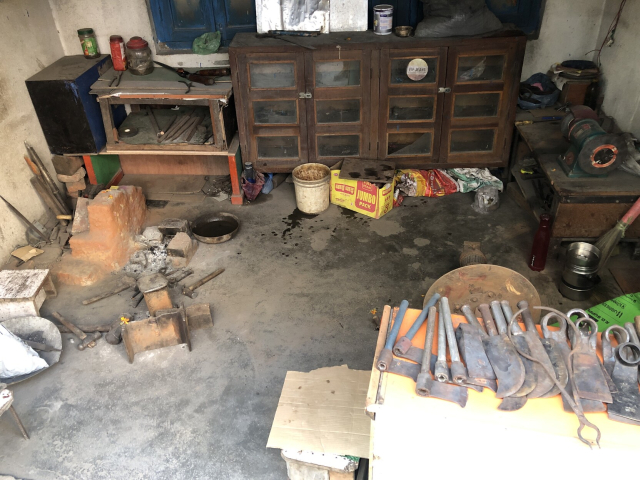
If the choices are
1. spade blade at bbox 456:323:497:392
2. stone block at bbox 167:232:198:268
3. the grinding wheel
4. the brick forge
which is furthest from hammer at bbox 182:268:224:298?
spade blade at bbox 456:323:497:392

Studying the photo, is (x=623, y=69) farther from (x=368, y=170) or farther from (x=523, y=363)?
(x=523, y=363)

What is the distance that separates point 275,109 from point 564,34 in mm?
3546

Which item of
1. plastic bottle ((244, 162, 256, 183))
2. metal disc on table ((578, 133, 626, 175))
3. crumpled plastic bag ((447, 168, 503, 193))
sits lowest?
crumpled plastic bag ((447, 168, 503, 193))

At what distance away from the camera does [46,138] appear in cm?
568

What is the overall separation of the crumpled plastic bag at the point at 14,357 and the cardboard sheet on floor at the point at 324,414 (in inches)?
78.5

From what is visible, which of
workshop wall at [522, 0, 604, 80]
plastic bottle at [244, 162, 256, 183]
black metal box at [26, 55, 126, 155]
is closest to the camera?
black metal box at [26, 55, 126, 155]

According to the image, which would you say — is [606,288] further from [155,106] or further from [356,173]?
[155,106]

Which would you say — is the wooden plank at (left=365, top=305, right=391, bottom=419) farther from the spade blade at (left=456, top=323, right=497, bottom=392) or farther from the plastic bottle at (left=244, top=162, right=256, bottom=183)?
the plastic bottle at (left=244, top=162, right=256, bottom=183)

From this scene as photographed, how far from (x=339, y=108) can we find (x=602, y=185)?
9.35 feet

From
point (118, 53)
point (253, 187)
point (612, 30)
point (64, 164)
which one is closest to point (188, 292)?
point (253, 187)

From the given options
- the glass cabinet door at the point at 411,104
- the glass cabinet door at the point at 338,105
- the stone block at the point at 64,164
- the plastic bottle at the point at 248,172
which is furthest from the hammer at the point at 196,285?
the glass cabinet door at the point at 411,104

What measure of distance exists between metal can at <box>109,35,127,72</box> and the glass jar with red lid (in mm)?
80

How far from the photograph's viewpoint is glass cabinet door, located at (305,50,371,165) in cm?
554

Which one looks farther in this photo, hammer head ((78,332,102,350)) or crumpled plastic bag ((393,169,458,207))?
crumpled plastic bag ((393,169,458,207))
